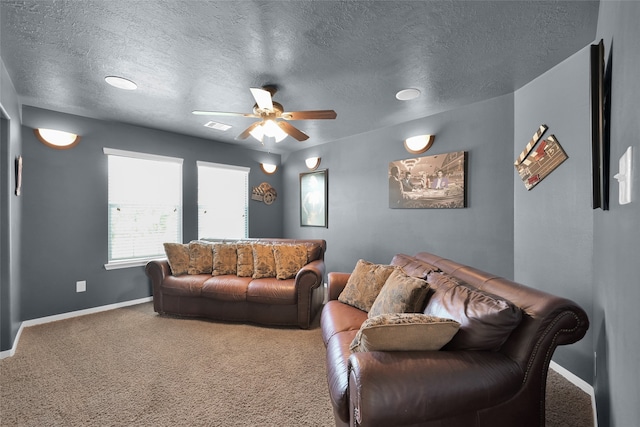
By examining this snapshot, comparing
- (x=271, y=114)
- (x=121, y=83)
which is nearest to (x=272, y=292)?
(x=271, y=114)

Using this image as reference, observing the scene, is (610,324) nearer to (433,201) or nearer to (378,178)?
(433,201)

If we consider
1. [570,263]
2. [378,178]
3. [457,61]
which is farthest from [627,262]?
[378,178]

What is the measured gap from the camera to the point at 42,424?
5.55 ft

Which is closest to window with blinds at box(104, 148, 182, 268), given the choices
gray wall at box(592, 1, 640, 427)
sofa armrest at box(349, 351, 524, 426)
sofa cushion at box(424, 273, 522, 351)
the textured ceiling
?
the textured ceiling

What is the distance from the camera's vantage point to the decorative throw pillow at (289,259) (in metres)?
3.37

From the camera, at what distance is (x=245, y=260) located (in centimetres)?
357

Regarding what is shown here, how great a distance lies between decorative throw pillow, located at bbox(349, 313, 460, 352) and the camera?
4.14 feet

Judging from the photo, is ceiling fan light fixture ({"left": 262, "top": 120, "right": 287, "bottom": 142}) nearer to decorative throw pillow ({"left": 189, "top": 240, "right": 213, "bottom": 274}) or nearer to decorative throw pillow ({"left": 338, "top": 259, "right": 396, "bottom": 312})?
decorative throw pillow ({"left": 338, "top": 259, "right": 396, "bottom": 312})

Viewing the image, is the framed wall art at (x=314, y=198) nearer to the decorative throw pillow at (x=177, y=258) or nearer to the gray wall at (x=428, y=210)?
the gray wall at (x=428, y=210)

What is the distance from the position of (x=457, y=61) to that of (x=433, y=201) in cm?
164

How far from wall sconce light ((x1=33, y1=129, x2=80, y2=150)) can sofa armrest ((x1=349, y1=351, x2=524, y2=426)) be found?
4.18m

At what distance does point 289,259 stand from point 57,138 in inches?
124

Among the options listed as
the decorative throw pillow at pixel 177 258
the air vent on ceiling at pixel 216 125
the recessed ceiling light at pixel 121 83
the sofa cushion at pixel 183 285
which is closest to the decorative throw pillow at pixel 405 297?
the sofa cushion at pixel 183 285

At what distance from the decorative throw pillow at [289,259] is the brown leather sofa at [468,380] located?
2041 millimetres
